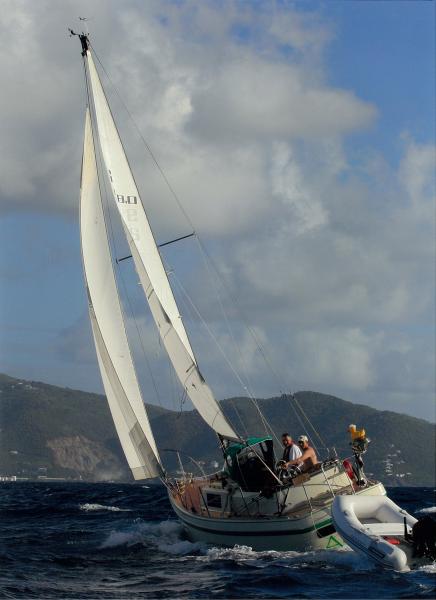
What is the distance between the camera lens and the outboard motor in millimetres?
18375

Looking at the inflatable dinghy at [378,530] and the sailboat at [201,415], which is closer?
the inflatable dinghy at [378,530]

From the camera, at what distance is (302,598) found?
16484 mm

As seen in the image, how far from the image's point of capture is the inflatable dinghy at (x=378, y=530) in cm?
1791

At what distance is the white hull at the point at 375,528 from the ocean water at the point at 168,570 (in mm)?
320

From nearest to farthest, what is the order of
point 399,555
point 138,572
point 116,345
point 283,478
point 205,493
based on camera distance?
point 399,555 → point 138,572 → point 283,478 → point 205,493 → point 116,345

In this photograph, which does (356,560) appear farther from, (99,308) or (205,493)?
(99,308)

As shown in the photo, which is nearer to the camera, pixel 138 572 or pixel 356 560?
pixel 356 560

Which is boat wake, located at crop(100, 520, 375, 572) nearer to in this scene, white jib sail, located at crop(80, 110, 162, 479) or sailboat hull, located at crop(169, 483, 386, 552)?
sailboat hull, located at crop(169, 483, 386, 552)

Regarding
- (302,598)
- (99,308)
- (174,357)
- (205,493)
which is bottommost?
(302,598)

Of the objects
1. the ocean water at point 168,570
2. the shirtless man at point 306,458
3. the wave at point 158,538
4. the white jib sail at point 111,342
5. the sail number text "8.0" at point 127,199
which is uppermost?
the sail number text "8.0" at point 127,199

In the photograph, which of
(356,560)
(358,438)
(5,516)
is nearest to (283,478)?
(358,438)

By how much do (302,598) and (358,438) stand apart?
728 centimetres

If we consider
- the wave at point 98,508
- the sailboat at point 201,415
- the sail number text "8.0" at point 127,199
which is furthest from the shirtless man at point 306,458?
the wave at point 98,508

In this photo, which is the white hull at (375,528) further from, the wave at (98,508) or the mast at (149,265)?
the wave at (98,508)
